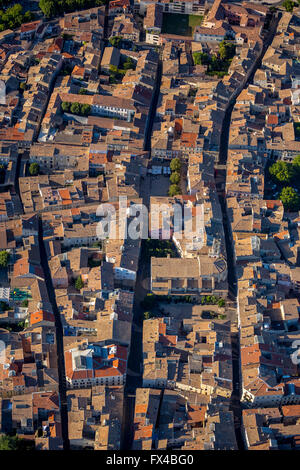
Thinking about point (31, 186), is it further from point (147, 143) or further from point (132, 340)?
point (132, 340)

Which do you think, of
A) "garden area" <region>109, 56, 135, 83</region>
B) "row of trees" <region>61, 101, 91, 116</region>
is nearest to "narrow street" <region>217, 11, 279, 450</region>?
"garden area" <region>109, 56, 135, 83</region>

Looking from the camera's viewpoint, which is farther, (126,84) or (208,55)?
(208,55)

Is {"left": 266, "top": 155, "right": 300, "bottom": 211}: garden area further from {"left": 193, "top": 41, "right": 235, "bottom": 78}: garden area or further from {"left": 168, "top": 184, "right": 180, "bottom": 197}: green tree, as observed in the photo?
{"left": 193, "top": 41, "right": 235, "bottom": 78}: garden area

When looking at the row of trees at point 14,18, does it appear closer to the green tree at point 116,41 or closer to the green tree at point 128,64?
the green tree at point 116,41

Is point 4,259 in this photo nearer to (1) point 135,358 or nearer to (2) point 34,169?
(2) point 34,169

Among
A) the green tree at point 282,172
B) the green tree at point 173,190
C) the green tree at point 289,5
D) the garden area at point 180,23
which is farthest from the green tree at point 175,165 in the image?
the green tree at point 289,5

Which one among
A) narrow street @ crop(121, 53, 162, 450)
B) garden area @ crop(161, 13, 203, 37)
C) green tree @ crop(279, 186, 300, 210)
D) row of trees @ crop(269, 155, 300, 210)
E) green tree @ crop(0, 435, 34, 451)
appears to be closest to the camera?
green tree @ crop(0, 435, 34, 451)

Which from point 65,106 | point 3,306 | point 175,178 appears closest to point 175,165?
point 175,178
